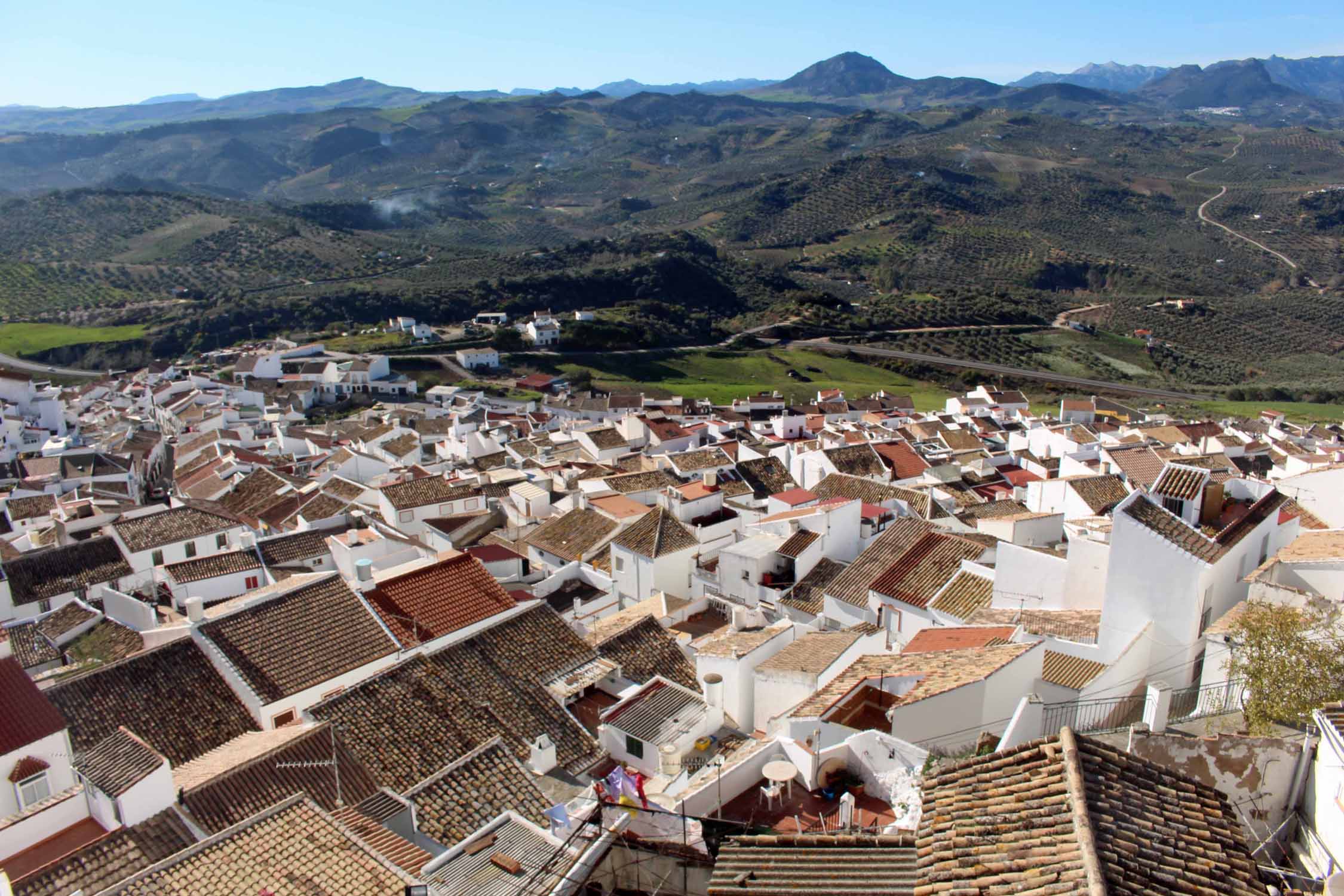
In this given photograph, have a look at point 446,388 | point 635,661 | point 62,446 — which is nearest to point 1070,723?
point 635,661

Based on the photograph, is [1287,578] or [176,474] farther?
[176,474]

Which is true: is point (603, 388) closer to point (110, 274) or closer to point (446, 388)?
point (446, 388)

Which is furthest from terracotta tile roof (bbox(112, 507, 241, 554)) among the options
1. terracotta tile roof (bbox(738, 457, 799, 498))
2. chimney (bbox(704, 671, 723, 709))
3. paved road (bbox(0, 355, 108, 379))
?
paved road (bbox(0, 355, 108, 379))

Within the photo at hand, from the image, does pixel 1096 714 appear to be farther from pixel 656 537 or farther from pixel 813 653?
pixel 656 537

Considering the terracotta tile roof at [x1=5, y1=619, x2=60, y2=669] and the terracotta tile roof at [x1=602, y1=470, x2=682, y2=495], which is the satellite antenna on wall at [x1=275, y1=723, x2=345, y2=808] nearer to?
the terracotta tile roof at [x1=5, y1=619, x2=60, y2=669]

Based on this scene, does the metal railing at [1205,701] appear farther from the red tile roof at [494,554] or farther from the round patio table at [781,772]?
the red tile roof at [494,554]

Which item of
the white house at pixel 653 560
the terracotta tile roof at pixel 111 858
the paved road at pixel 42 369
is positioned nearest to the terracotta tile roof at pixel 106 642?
the white house at pixel 653 560

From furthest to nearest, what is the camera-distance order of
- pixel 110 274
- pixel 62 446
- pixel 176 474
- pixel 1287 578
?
pixel 110 274
pixel 62 446
pixel 176 474
pixel 1287 578
